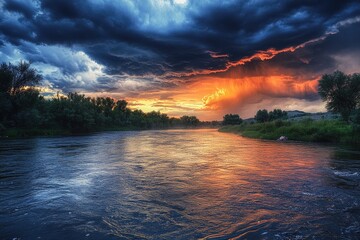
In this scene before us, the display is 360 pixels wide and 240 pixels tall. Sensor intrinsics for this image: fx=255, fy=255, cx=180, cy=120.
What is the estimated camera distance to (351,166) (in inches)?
687

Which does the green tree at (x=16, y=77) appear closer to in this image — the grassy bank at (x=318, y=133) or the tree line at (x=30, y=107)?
the tree line at (x=30, y=107)

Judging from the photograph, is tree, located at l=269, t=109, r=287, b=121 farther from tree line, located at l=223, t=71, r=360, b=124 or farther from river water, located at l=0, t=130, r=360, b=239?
river water, located at l=0, t=130, r=360, b=239

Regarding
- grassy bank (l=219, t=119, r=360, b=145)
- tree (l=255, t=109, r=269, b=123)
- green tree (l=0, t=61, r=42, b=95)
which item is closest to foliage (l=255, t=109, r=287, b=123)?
tree (l=255, t=109, r=269, b=123)

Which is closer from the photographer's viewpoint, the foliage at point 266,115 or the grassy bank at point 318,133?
the grassy bank at point 318,133

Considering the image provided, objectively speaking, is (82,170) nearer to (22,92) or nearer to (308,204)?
(308,204)

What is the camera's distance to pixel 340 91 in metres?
51.1

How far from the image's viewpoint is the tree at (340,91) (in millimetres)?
50000

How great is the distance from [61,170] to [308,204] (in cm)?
1467

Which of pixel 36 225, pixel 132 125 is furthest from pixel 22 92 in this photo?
pixel 132 125

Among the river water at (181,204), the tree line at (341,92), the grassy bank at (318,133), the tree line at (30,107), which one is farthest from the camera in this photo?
the tree line at (30,107)

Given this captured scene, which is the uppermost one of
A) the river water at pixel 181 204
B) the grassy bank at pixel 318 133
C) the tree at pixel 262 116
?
the tree at pixel 262 116

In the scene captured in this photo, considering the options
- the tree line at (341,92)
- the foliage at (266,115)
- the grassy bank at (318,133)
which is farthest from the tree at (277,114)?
the grassy bank at (318,133)

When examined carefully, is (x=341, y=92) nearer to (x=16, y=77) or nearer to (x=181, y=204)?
(x=181, y=204)

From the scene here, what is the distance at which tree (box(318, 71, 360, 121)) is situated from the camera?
50.0 metres
